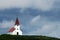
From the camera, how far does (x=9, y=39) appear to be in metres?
A: 119

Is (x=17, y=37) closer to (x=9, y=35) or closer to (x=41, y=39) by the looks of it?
(x=9, y=35)

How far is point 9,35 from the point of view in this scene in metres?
126

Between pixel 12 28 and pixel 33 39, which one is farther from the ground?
pixel 12 28

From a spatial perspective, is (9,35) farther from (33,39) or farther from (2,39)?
(33,39)

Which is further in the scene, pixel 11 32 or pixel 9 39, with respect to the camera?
pixel 11 32

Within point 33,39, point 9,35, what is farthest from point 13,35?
point 33,39

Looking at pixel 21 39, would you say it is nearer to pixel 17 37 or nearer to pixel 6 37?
pixel 17 37

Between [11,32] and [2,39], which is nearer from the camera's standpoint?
[2,39]

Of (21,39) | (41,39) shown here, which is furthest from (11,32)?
(41,39)

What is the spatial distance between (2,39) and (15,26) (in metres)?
13.0

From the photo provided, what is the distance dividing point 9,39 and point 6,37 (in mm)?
6128

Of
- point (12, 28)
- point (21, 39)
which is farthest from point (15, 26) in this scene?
point (21, 39)

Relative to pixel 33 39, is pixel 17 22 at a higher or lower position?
higher

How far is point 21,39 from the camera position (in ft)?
394
